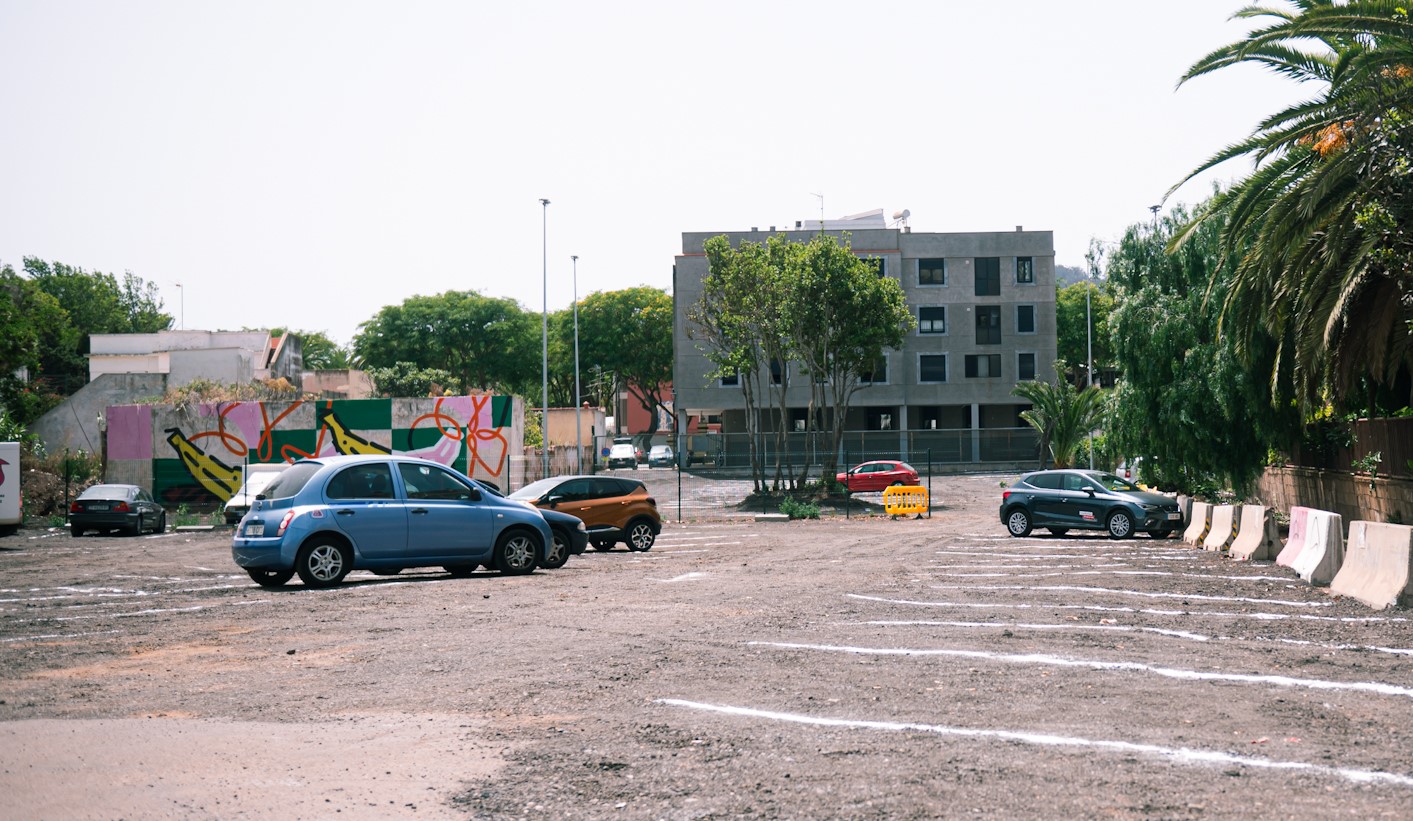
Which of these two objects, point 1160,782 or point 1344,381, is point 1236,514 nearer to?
point 1344,381

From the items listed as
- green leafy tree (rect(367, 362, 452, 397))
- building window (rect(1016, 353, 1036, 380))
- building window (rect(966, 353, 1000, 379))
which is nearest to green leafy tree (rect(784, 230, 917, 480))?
building window (rect(966, 353, 1000, 379))

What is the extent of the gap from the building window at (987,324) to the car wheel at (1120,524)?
4435cm

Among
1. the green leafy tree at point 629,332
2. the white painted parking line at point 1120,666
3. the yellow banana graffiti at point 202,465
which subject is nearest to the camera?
the white painted parking line at point 1120,666

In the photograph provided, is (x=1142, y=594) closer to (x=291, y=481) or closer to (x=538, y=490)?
(x=291, y=481)

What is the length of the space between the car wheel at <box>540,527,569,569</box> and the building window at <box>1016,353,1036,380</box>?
179 ft

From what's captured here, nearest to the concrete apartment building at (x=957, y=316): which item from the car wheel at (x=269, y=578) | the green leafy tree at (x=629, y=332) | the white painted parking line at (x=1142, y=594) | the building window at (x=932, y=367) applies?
the building window at (x=932, y=367)

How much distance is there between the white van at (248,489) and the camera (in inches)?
1313

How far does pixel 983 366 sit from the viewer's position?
70562 mm

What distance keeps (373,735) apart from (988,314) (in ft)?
217

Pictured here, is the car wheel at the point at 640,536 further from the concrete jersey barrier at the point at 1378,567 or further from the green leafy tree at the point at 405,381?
the green leafy tree at the point at 405,381

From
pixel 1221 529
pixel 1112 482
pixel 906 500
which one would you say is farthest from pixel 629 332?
pixel 1221 529

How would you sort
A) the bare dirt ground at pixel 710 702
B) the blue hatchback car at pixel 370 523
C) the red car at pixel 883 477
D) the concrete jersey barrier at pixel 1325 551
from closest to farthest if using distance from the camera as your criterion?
the bare dirt ground at pixel 710 702 < the concrete jersey barrier at pixel 1325 551 < the blue hatchback car at pixel 370 523 < the red car at pixel 883 477

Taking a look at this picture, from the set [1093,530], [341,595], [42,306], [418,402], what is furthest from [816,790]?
[42,306]

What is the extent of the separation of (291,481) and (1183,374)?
19689 mm
